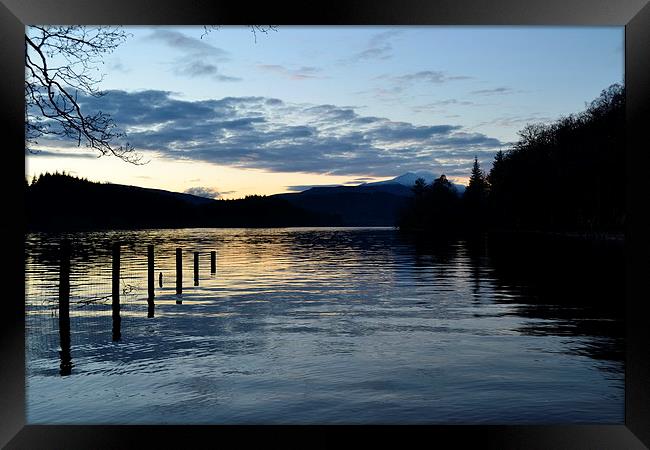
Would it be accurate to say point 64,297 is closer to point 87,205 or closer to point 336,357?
point 336,357

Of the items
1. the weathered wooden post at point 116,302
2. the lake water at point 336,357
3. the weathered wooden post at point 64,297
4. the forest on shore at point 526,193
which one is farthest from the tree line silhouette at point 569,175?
the weathered wooden post at point 64,297

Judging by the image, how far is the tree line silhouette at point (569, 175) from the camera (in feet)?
236

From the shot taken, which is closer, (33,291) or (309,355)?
(309,355)

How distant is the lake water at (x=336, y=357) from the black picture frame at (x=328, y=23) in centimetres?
272

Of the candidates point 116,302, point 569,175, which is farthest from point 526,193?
point 116,302

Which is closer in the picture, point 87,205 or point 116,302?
point 116,302

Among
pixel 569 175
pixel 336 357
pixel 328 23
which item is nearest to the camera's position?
pixel 328 23

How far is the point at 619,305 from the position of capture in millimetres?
22156

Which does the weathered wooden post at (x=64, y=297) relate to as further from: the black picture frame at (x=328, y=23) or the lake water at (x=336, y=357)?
the black picture frame at (x=328, y=23)

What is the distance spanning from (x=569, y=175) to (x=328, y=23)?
80965 millimetres

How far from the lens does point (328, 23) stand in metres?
6.38
